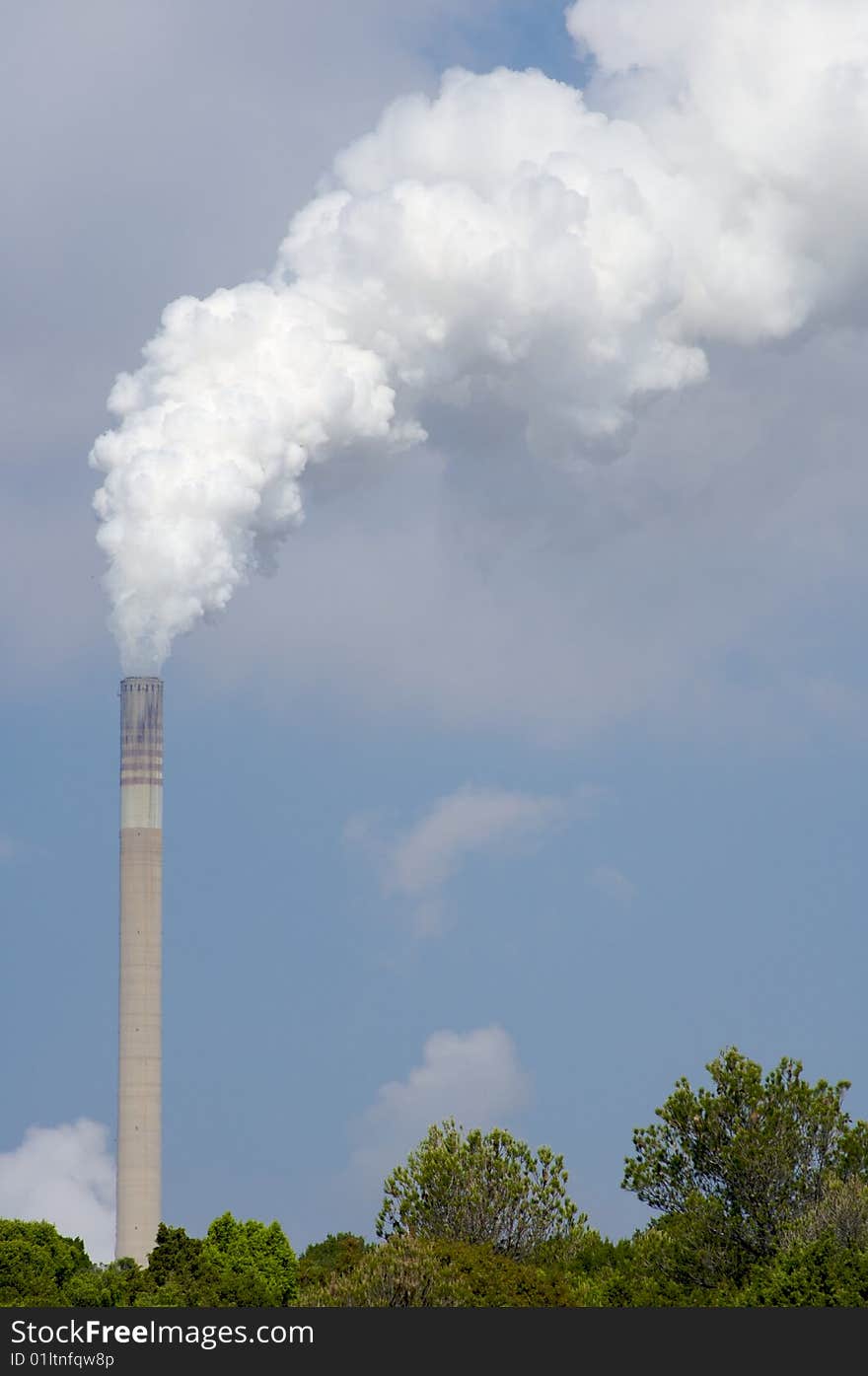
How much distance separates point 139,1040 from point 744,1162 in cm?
5069

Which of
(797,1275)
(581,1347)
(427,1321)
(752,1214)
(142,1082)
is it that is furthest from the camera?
(142,1082)

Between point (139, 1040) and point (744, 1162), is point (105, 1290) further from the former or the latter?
point (139, 1040)

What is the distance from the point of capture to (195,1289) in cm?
5638

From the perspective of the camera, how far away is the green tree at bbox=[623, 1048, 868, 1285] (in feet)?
167

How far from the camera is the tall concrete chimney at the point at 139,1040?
96000mm

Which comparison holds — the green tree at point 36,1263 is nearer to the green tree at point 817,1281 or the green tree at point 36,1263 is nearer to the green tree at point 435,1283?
the green tree at point 435,1283

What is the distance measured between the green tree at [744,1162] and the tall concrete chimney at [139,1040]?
48353mm

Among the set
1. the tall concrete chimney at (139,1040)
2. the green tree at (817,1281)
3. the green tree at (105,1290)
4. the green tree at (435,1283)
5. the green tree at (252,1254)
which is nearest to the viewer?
the green tree at (817,1281)

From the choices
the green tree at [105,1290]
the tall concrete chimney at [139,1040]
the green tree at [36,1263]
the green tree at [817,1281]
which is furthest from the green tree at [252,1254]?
the tall concrete chimney at [139,1040]

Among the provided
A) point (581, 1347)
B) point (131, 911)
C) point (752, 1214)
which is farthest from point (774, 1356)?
point (131, 911)

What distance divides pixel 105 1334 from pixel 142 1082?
65.2m

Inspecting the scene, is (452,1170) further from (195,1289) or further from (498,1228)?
(195,1289)

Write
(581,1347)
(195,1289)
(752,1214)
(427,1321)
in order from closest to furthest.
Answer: (581,1347)
(427,1321)
(752,1214)
(195,1289)

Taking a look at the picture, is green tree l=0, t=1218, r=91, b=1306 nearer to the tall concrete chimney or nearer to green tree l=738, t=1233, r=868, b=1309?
the tall concrete chimney
